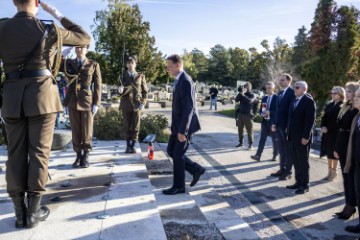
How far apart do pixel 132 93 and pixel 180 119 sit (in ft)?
8.92

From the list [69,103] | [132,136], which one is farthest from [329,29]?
[69,103]

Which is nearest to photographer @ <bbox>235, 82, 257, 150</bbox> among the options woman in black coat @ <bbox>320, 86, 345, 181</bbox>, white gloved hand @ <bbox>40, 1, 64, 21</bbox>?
woman in black coat @ <bbox>320, 86, 345, 181</bbox>

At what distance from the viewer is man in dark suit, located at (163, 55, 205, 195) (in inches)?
192

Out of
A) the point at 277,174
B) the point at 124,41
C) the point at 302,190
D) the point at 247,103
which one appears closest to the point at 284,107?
the point at 277,174

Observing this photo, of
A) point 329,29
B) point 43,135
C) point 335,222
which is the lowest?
point 335,222

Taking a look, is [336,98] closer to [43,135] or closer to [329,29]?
[43,135]

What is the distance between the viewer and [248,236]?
13.1 feet

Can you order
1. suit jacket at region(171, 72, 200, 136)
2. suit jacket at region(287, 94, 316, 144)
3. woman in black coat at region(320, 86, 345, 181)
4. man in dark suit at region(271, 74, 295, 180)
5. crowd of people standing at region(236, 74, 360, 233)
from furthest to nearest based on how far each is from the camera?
man in dark suit at region(271, 74, 295, 180) → woman in black coat at region(320, 86, 345, 181) → suit jacket at region(287, 94, 316, 144) → suit jacket at region(171, 72, 200, 136) → crowd of people standing at region(236, 74, 360, 233)

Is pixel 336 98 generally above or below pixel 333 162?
above

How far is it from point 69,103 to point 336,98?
191 inches

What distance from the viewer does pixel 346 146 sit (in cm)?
539

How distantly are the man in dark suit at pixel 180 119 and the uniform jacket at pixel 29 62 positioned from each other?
6.13ft

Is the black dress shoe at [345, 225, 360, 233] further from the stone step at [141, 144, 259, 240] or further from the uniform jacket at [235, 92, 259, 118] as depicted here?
the uniform jacket at [235, 92, 259, 118]

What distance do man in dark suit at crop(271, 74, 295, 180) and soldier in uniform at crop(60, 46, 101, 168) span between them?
3606mm
